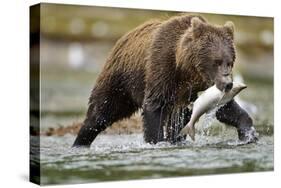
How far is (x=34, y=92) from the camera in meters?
8.17

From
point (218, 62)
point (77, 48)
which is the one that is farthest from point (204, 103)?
point (77, 48)

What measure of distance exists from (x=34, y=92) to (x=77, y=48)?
690 mm

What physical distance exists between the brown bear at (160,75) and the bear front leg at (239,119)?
47 cm

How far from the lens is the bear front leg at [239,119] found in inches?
356

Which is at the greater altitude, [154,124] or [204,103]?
Answer: [204,103]

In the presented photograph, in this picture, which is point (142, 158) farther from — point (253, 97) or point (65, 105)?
point (253, 97)

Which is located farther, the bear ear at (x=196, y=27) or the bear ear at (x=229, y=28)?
the bear ear at (x=229, y=28)

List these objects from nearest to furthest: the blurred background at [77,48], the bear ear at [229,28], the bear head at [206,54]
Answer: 1. the blurred background at [77,48]
2. the bear head at [206,54]
3. the bear ear at [229,28]

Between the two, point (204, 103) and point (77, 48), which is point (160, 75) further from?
point (77, 48)

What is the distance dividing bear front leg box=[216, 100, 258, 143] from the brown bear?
1.53 feet

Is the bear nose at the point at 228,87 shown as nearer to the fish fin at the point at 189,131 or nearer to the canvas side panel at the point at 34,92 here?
the fish fin at the point at 189,131

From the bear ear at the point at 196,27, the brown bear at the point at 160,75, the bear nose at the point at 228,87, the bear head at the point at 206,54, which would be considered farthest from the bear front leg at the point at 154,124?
the bear ear at the point at 196,27

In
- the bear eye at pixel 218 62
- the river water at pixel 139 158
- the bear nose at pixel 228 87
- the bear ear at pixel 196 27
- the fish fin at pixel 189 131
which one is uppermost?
the bear ear at pixel 196 27

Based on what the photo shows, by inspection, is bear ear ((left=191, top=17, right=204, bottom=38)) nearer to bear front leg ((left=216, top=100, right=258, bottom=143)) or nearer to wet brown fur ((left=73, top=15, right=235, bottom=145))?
wet brown fur ((left=73, top=15, right=235, bottom=145))
